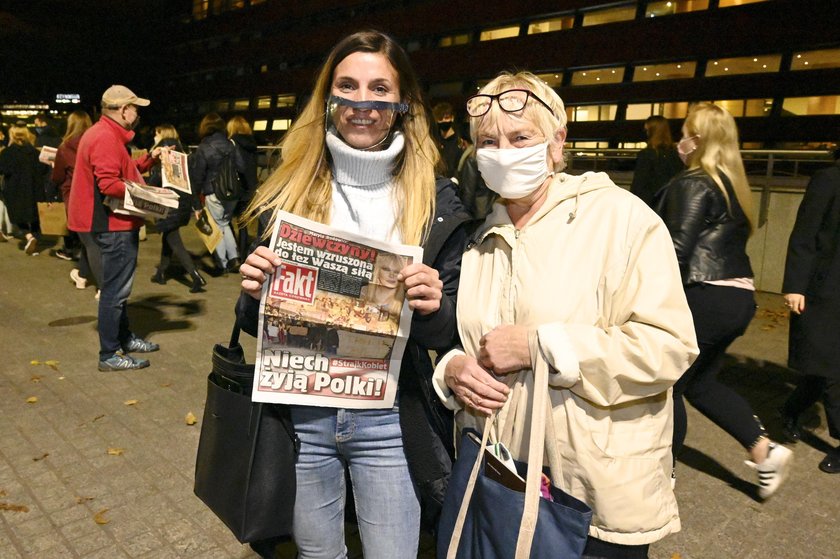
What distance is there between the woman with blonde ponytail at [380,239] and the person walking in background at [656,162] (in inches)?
236

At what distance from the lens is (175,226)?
8.85 metres

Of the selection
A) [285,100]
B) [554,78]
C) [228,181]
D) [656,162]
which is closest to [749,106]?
[554,78]

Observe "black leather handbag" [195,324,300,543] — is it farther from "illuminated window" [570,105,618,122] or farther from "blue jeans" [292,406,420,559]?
"illuminated window" [570,105,618,122]

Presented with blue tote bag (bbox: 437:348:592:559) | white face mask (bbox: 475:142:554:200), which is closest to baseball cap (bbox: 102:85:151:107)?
white face mask (bbox: 475:142:554:200)

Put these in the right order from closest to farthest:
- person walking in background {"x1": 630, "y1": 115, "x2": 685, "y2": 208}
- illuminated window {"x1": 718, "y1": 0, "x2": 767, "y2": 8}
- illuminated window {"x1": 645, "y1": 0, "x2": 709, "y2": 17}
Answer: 1. person walking in background {"x1": 630, "y1": 115, "x2": 685, "y2": 208}
2. illuminated window {"x1": 718, "y1": 0, "x2": 767, "y2": 8}
3. illuminated window {"x1": 645, "y1": 0, "x2": 709, "y2": 17}

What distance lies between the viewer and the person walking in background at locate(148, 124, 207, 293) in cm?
870

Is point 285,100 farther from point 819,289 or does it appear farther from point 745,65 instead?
point 819,289

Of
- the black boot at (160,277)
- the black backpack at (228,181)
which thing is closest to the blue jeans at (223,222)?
the black backpack at (228,181)

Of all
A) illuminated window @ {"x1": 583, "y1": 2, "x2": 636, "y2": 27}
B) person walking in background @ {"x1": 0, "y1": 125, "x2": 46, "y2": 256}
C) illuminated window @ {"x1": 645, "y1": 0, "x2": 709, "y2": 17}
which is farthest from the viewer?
illuminated window @ {"x1": 583, "y1": 2, "x2": 636, "y2": 27}

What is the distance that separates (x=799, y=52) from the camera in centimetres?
2012

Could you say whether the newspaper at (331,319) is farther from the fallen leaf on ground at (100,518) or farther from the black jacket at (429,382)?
the fallen leaf on ground at (100,518)

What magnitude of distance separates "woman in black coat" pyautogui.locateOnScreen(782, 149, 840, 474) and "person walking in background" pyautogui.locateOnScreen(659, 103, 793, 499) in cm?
62

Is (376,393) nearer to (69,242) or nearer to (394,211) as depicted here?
(394,211)

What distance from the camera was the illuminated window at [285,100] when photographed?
39.6 m
